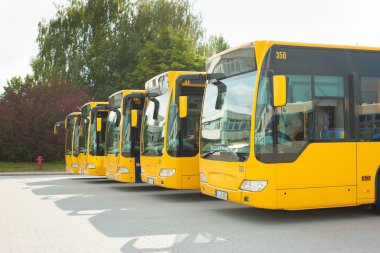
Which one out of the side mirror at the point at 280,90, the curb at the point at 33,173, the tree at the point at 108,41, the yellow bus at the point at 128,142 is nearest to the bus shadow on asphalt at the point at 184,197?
the yellow bus at the point at 128,142

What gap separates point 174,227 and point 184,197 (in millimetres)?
5348

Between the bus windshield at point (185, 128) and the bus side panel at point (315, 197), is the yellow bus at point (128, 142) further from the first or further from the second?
the bus side panel at point (315, 197)

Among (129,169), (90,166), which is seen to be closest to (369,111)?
(129,169)

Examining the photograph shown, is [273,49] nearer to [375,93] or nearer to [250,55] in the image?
[250,55]

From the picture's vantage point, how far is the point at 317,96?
9969 millimetres

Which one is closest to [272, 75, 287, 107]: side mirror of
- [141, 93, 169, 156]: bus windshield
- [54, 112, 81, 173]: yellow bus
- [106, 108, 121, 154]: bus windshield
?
[141, 93, 169, 156]: bus windshield

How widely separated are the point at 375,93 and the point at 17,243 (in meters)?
7.10

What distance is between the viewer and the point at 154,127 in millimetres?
14711

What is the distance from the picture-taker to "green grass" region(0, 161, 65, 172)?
31750mm

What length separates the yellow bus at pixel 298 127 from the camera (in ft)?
31.3

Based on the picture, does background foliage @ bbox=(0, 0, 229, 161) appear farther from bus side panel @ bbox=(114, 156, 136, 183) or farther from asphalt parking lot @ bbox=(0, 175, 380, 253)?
asphalt parking lot @ bbox=(0, 175, 380, 253)

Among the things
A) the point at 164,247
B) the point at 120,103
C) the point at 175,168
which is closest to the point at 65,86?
the point at 120,103

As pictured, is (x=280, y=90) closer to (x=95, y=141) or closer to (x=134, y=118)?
(x=134, y=118)

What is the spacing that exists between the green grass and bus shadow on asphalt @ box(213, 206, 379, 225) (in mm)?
21881
